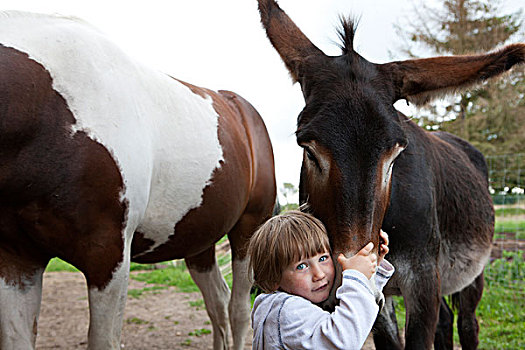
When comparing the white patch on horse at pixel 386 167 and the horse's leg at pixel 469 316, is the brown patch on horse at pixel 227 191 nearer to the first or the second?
the white patch on horse at pixel 386 167

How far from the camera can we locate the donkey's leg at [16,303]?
2.26 metres

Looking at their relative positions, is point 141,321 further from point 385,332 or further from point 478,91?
point 478,91

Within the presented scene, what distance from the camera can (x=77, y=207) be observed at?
1999 millimetres

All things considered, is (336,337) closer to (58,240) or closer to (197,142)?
(58,240)

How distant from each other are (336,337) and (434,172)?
74.2 inches

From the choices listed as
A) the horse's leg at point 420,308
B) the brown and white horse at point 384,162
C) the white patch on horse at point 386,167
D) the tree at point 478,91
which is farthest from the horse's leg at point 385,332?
the tree at point 478,91

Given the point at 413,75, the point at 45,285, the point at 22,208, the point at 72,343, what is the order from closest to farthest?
1. the point at 22,208
2. the point at 413,75
3. the point at 72,343
4. the point at 45,285

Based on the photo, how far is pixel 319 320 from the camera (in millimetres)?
1489

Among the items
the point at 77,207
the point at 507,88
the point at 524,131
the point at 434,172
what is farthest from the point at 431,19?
the point at 77,207

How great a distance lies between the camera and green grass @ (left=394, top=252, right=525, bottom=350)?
15.3 feet

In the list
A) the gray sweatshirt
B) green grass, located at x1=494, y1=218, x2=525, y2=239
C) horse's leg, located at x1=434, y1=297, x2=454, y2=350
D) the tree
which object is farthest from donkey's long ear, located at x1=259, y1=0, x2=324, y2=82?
the tree

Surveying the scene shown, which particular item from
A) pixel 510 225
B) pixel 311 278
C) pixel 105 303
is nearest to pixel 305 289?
pixel 311 278

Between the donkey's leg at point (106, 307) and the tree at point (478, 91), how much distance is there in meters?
14.2

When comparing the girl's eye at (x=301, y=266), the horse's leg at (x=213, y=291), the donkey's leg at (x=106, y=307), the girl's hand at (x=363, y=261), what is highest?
the girl's hand at (x=363, y=261)
